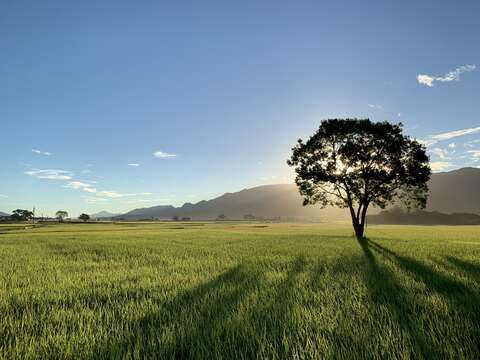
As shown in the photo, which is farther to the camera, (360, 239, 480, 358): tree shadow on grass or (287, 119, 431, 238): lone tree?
(287, 119, 431, 238): lone tree

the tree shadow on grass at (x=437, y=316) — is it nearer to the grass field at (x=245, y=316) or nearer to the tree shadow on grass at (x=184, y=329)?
the grass field at (x=245, y=316)

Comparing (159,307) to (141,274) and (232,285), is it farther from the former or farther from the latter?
(141,274)

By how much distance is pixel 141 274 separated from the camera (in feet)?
34.7

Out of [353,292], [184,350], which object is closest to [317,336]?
[184,350]

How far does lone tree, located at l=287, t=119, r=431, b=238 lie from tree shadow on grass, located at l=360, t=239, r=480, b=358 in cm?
2491

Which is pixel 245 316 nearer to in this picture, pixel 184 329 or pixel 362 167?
pixel 184 329

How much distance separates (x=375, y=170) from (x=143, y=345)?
3234cm

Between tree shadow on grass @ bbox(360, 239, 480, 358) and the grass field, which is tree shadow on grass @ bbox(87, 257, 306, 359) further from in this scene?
tree shadow on grass @ bbox(360, 239, 480, 358)

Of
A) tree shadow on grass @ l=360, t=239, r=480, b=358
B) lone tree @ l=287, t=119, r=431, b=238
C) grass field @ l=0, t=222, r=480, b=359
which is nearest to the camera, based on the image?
tree shadow on grass @ l=360, t=239, r=480, b=358

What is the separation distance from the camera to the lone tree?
103 feet

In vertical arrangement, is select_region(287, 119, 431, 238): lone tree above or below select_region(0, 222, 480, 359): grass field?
above

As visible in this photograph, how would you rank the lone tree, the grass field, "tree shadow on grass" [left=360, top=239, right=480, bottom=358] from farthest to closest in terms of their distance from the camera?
the lone tree → the grass field → "tree shadow on grass" [left=360, top=239, right=480, bottom=358]

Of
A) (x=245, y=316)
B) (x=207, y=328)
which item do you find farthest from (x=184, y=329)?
(x=245, y=316)

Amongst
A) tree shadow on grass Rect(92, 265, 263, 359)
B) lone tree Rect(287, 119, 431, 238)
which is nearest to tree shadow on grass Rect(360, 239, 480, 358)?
tree shadow on grass Rect(92, 265, 263, 359)
